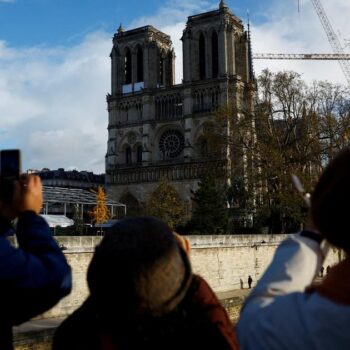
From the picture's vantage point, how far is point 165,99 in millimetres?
59562

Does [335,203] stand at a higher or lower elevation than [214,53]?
lower

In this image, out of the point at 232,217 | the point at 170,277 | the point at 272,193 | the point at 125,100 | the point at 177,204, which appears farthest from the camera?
the point at 125,100

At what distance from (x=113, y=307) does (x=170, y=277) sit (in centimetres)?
23

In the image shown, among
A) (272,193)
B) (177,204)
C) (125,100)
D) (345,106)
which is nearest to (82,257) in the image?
(272,193)

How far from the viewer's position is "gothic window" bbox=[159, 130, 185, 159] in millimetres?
58031

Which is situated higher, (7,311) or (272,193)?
(272,193)

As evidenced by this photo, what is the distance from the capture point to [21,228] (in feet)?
6.69

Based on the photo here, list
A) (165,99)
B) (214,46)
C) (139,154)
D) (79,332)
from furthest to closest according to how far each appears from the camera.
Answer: (139,154) → (165,99) → (214,46) → (79,332)

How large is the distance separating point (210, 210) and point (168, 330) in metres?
34.5

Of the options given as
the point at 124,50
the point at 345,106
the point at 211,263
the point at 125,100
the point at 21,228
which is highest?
the point at 124,50

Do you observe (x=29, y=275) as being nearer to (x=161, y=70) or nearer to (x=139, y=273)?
(x=139, y=273)

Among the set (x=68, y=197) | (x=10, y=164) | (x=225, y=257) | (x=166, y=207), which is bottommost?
(x=225, y=257)

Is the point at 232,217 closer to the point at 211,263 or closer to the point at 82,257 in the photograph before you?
the point at 211,263

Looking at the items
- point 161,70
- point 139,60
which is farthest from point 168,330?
point 161,70
